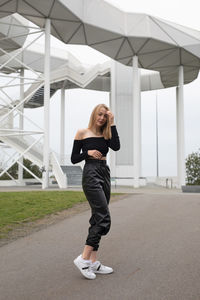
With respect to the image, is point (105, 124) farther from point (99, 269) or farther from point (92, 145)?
point (99, 269)

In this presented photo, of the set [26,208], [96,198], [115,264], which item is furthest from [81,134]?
[26,208]

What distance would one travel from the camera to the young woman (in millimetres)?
3395

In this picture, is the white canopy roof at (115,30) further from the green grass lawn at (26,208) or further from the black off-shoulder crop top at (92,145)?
the black off-shoulder crop top at (92,145)

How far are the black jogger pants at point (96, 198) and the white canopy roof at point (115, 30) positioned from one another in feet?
55.0

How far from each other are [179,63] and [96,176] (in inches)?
927

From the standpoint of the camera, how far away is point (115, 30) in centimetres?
2114

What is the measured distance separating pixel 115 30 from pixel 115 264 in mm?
19681

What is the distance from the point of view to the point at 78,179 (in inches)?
905

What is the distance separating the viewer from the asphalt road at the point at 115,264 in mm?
2851

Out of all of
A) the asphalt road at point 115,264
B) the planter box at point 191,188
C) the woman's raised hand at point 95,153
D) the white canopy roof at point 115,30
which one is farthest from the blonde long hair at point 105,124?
the white canopy roof at point 115,30

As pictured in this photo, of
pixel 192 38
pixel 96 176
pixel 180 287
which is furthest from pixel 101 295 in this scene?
pixel 192 38

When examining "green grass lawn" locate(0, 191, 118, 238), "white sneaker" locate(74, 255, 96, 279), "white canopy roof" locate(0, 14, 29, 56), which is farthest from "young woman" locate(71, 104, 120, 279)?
"white canopy roof" locate(0, 14, 29, 56)

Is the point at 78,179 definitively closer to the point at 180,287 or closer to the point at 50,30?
the point at 50,30

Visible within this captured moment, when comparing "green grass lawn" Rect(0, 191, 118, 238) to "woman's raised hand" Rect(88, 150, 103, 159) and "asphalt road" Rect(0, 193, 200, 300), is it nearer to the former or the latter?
"asphalt road" Rect(0, 193, 200, 300)
